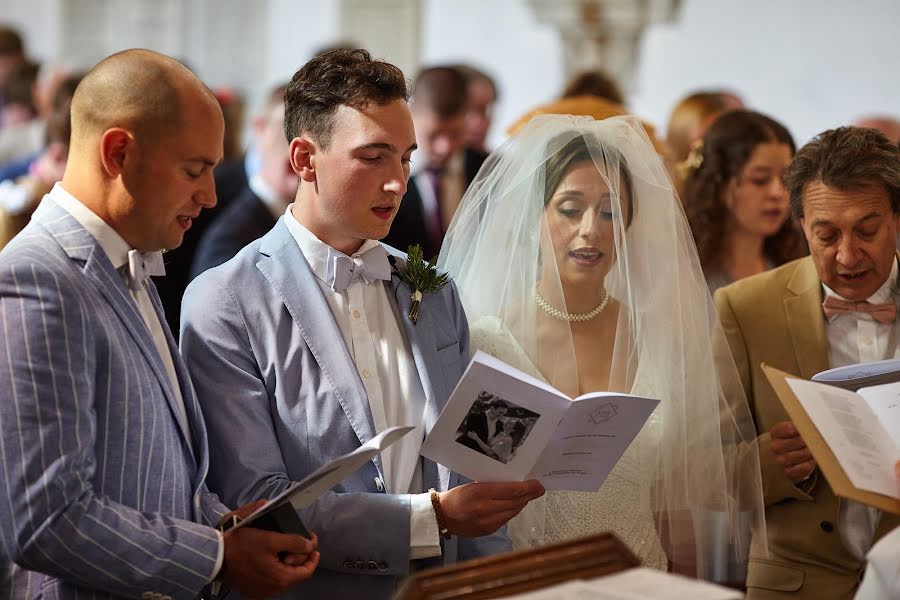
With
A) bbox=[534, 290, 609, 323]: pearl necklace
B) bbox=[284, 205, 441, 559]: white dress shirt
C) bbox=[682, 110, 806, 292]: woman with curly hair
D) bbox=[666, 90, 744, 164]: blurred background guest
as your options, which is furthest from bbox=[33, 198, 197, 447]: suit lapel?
bbox=[666, 90, 744, 164]: blurred background guest

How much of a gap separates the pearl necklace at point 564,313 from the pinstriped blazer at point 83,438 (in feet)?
4.14

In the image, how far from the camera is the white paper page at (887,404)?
2703mm

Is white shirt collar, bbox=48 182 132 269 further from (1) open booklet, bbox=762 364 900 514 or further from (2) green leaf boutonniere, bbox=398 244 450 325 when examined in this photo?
(1) open booklet, bbox=762 364 900 514

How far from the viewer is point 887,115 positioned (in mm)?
9039

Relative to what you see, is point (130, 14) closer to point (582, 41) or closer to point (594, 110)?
point (582, 41)

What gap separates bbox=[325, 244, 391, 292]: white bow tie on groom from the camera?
9.27 feet

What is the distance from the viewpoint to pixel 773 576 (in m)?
3.20

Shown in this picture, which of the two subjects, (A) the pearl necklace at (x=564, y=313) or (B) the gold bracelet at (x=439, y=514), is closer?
(B) the gold bracelet at (x=439, y=514)

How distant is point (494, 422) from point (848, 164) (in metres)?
1.32

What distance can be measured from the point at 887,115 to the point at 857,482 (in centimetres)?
726

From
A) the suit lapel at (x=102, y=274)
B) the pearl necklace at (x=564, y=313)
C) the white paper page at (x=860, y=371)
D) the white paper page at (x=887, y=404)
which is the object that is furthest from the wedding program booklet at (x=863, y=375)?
the suit lapel at (x=102, y=274)

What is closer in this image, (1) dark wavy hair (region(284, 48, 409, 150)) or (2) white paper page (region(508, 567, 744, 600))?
(2) white paper page (region(508, 567, 744, 600))

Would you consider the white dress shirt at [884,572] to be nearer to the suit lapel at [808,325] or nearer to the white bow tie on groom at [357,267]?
the suit lapel at [808,325]

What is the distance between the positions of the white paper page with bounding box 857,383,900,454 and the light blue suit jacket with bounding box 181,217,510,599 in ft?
3.32
